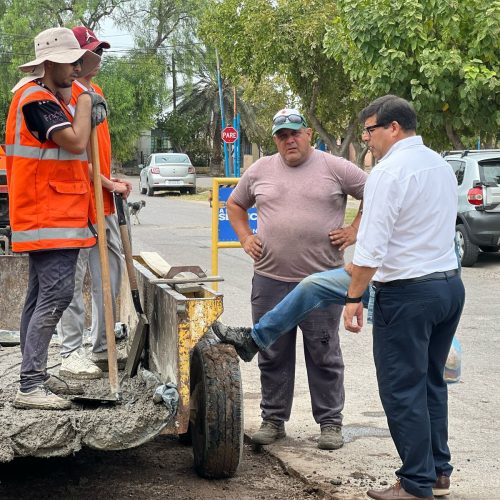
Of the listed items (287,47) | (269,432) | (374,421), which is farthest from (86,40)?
(287,47)

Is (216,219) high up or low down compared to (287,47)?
down

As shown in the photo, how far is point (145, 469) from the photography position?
5.83 m

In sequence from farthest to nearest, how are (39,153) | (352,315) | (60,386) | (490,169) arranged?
1. (490,169)
2. (60,386)
3. (39,153)
4. (352,315)

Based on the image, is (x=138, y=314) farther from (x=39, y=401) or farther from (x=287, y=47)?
(x=287, y=47)

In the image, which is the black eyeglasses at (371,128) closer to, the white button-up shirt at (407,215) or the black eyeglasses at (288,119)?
the white button-up shirt at (407,215)

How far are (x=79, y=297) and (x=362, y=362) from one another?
3397 mm

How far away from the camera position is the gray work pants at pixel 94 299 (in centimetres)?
607

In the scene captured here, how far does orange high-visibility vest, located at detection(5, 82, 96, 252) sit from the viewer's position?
510 centimetres

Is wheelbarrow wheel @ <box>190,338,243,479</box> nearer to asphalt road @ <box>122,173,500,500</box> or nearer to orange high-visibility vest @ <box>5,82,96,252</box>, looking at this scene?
asphalt road @ <box>122,173,500,500</box>

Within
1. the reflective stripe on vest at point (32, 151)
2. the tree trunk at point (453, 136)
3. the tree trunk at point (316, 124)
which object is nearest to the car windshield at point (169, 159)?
the tree trunk at point (316, 124)

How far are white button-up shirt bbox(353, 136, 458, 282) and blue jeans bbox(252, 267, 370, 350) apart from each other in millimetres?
547

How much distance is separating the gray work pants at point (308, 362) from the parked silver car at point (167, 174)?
113 feet

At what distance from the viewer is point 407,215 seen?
4.87 metres

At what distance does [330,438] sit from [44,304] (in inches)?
79.0
